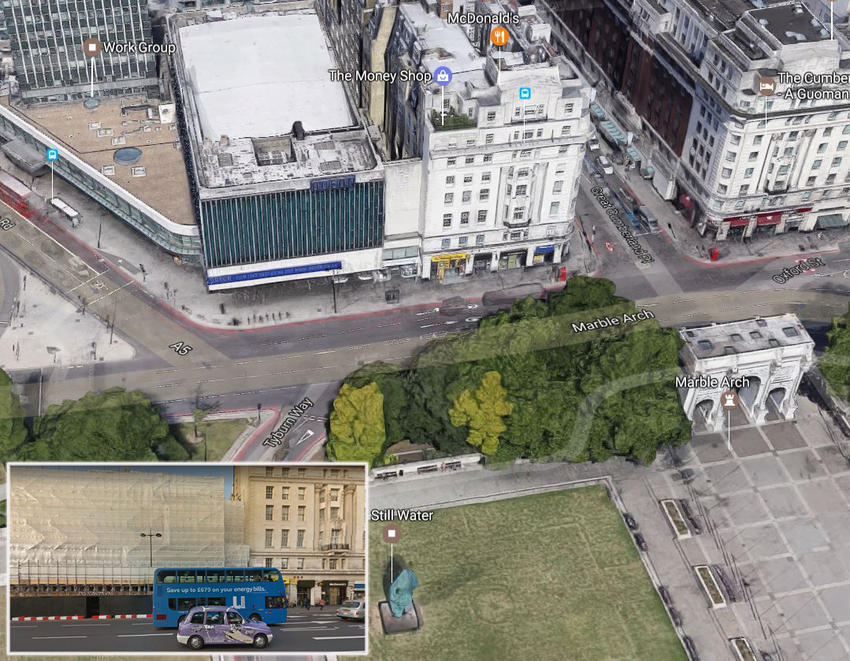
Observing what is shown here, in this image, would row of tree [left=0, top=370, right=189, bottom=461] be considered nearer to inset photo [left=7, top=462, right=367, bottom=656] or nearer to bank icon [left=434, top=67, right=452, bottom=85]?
inset photo [left=7, top=462, right=367, bottom=656]

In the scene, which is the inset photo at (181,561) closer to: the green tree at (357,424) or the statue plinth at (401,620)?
the statue plinth at (401,620)

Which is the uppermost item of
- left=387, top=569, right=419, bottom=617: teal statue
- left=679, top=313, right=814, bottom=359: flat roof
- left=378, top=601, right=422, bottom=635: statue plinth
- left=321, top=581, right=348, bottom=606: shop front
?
left=321, top=581, right=348, bottom=606: shop front

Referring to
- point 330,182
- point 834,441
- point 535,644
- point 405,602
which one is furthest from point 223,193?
point 834,441

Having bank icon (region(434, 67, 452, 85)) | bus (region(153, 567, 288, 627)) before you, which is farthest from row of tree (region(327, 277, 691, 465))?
bus (region(153, 567, 288, 627))

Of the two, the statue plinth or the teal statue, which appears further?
the statue plinth

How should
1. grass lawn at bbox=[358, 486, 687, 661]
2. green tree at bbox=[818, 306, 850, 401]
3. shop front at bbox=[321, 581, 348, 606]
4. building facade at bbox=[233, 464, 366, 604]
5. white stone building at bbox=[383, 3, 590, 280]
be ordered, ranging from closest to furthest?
building facade at bbox=[233, 464, 366, 604] < shop front at bbox=[321, 581, 348, 606] < grass lawn at bbox=[358, 486, 687, 661] < green tree at bbox=[818, 306, 850, 401] < white stone building at bbox=[383, 3, 590, 280]

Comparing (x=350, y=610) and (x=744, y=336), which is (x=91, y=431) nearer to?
(x=350, y=610)

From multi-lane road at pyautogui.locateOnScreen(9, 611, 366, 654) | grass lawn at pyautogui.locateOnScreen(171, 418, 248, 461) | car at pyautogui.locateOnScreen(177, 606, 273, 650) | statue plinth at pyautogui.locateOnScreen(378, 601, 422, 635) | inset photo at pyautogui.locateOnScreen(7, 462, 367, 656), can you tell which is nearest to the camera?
inset photo at pyautogui.locateOnScreen(7, 462, 367, 656)

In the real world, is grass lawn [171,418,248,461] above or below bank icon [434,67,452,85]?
below
